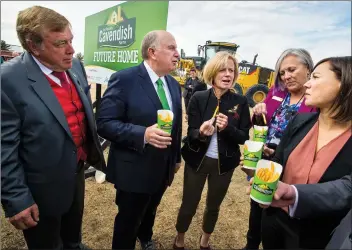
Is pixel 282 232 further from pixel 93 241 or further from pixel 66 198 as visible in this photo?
pixel 93 241

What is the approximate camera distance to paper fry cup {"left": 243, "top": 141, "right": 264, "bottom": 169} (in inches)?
61.4

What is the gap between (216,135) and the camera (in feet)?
7.50

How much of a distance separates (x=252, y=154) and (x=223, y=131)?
2.19 feet

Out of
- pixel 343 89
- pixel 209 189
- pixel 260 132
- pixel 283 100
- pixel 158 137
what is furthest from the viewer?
pixel 209 189

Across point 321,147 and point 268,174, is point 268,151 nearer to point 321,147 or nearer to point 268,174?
point 321,147

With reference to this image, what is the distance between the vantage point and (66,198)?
5.83ft

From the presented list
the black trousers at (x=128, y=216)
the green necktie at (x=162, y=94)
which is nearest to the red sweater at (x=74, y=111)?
the black trousers at (x=128, y=216)

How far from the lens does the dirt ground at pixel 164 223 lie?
2.65 meters

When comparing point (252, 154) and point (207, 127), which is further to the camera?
point (207, 127)

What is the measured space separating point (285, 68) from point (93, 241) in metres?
2.65

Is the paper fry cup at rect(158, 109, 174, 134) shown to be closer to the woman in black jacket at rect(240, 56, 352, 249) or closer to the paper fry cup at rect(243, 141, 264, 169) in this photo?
the paper fry cup at rect(243, 141, 264, 169)

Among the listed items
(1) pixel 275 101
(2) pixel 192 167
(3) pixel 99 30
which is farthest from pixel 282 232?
(3) pixel 99 30

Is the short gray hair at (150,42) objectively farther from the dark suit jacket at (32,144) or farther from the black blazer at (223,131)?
the dark suit jacket at (32,144)

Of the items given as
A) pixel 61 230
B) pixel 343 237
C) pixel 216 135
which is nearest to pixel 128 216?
pixel 61 230
